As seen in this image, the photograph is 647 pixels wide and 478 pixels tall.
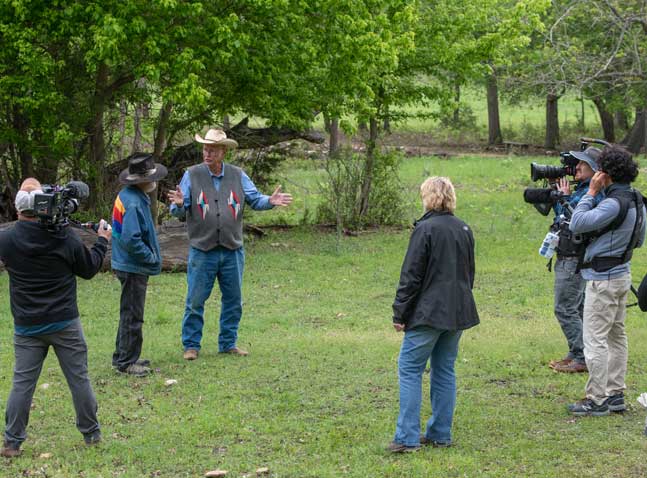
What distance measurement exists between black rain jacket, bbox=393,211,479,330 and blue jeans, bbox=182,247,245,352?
3.05 metres

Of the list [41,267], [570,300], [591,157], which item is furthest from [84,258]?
[570,300]

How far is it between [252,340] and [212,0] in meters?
6.24

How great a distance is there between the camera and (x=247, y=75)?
14891 mm

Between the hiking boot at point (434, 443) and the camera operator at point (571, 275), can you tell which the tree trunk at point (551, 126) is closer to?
the camera operator at point (571, 275)

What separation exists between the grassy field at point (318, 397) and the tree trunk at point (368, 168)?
5.40 meters

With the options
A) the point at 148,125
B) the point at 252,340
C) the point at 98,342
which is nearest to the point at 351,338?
the point at 252,340

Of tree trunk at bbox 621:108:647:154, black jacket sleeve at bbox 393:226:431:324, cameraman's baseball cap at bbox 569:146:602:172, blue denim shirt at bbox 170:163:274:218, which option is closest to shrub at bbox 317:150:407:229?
blue denim shirt at bbox 170:163:274:218

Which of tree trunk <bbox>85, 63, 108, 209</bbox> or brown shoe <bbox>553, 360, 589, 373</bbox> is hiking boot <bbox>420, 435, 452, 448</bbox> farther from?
tree trunk <bbox>85, 63, 108, 209</bbox>

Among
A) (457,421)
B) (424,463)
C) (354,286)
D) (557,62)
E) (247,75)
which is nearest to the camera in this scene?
(424,463)

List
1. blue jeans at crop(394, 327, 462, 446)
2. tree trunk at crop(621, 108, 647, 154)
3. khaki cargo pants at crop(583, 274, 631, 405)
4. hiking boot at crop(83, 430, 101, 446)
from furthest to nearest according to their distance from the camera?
tree trunk at crop(621, 108, 647, 154) → khaki cargo pants at crop(583, 274, 631, 405) → hiking boot at crop(83, 430, 101, 446) → blue jeans at crop(394, 327, 462, 446)

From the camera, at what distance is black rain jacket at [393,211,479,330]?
613 cm

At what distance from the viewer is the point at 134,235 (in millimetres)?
8070

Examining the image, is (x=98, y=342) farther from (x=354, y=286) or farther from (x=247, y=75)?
(x=247, y=75)

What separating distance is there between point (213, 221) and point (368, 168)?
10239 mm
